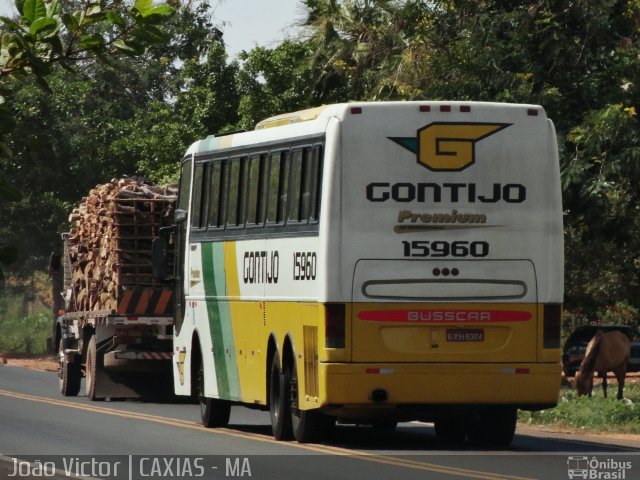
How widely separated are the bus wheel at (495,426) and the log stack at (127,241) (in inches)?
331

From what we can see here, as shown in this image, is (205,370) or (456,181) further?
(205,370)

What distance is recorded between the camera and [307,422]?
643 inches

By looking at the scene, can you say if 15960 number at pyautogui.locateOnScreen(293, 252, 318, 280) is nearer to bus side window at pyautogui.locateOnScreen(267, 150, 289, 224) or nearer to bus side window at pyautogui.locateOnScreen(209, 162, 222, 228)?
bus side window at pyautogui.locateOnScreen(267, 150, 289, 224)

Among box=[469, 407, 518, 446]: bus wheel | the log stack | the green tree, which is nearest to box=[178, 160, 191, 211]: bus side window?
the log stack

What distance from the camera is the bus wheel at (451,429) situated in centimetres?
1791

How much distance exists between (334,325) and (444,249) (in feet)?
4.42

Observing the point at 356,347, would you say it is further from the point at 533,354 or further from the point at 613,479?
the point at 613,479

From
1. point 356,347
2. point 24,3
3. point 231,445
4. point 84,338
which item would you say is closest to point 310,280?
point 356,347

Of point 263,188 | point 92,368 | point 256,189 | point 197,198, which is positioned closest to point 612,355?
point 92,368

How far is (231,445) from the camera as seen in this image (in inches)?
660

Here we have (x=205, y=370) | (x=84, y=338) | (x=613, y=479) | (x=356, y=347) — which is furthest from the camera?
(x=84, y=338)

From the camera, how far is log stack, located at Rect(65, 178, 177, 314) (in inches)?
977

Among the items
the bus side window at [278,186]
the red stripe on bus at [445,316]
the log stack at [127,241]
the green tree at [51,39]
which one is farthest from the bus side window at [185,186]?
the green tree at [51,39]

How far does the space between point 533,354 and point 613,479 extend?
2736mm
